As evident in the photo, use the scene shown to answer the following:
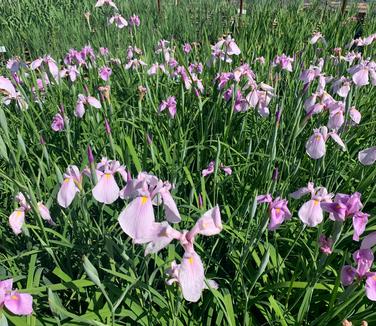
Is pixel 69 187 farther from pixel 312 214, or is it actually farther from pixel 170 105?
pixel 170 105

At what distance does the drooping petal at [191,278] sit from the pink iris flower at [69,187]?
524 mm

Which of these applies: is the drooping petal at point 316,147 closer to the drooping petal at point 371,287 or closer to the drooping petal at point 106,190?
the drooping petal at point 371,287

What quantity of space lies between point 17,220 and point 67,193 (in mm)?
279

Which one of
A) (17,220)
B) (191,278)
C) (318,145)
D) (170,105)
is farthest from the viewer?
(170,105)

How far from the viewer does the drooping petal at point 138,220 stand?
0.93m

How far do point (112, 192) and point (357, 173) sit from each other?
137 centimetres

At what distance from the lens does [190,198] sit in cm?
165

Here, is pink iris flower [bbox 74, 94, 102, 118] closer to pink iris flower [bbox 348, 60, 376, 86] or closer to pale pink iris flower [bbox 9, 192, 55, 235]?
pale pink iris flower [bbox 9, 192, 55, 235]

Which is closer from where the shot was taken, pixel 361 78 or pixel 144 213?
pixel 144 213

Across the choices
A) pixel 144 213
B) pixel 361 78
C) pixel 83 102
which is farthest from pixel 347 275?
pixel 83 102

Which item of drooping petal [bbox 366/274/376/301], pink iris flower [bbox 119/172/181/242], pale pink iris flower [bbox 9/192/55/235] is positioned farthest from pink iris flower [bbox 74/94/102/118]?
drooping petal [bbox 366/274/376/301]

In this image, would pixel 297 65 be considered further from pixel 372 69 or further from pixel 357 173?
pixel 357 173

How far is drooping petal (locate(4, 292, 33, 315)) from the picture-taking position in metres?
0.95

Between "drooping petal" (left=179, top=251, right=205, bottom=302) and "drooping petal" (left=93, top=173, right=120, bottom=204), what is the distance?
42 cm
